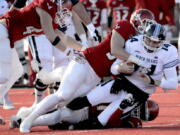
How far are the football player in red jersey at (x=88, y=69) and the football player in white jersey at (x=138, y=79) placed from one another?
0.25 feet

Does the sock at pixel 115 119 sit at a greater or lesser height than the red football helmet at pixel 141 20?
lesser

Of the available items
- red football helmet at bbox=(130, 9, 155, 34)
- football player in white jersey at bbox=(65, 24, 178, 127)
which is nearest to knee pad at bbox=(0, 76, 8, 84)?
football player in white jersey at bbox=(65, 24, 178, 127)

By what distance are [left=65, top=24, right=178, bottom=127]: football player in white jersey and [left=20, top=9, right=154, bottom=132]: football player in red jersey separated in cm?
8

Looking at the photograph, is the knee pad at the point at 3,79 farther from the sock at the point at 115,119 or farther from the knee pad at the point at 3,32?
the sock at the point at 115,119

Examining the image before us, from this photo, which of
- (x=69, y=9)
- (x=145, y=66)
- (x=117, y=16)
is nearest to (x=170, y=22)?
(x=117, y=16)

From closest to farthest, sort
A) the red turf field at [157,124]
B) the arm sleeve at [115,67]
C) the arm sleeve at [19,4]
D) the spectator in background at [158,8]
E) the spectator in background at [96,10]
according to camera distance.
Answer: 1. the red turf field at [157,124]
2. the arm sleeve at [115,67]
3. the arm sleeve at [19,4]
4. the spectator in background at [158,8]
5. the spectator in background at [96,10]

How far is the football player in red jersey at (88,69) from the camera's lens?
8375 mm

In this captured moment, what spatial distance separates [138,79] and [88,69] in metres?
0.50

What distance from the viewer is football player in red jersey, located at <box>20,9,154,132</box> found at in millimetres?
8375

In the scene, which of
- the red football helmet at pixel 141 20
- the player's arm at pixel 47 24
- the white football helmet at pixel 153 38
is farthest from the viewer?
the player's arm at pixel 47 24

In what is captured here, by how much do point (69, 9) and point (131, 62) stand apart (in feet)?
4.40

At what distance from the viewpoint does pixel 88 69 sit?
852cm

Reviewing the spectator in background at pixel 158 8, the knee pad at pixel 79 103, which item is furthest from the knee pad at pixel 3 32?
the spectator in background at pixel 158 8

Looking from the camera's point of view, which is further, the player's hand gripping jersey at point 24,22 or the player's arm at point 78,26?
the player's arm at point 78,26
